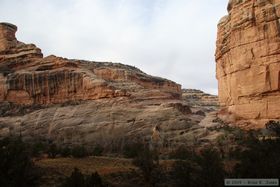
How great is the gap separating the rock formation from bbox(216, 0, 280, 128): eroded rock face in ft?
16.1

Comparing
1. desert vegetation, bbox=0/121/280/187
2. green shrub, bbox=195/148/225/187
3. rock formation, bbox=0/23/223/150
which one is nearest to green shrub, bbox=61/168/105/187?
desert vegetation, bbox=0/121/280/187

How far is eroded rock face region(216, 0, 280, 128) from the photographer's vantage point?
4169 centimetres

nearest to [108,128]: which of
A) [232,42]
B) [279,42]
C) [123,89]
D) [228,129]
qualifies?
[123,89]

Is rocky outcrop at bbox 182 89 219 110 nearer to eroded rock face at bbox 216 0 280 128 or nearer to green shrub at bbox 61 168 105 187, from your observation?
eroded rock face at bbox 216 0 280 128

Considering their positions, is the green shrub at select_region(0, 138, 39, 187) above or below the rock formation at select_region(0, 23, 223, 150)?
below

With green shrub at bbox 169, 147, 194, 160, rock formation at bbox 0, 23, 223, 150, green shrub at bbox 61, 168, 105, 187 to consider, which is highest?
rock formation at bbox 0, 23, 223, 150

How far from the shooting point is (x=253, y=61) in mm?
43156

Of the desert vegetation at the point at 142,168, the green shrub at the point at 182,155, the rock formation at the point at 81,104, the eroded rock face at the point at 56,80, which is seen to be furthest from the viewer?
the eroded rock face at the point at 56,80

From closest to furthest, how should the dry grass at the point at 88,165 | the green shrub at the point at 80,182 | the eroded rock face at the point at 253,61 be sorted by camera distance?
the green shrub at the point at 80,182, the dry grass at the point at 88,165, the eroded rock face at the point at 253,61

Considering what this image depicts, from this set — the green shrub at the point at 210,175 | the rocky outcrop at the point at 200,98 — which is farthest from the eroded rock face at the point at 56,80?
the green shrub at the point at 210,175

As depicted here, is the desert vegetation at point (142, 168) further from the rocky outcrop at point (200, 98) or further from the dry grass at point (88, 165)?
the rocky outcrop at point (200, 98)

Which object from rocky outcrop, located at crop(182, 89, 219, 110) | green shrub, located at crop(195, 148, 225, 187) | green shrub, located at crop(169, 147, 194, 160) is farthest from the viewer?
rocky outcrop, located at crop(182, 89, 219, 110)

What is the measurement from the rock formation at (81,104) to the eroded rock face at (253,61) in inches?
194

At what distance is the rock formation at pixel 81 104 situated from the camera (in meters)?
44.8
